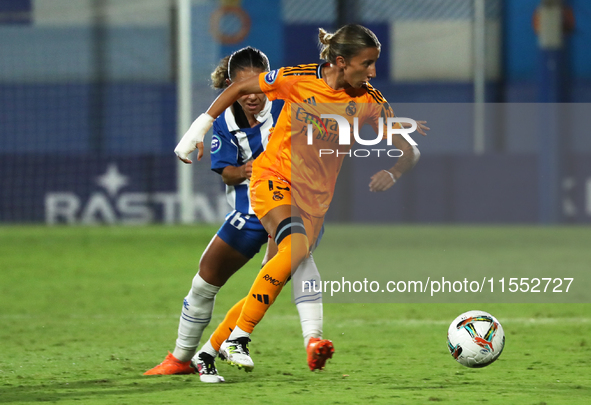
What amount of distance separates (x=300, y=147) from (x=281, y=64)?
1861 centimetres

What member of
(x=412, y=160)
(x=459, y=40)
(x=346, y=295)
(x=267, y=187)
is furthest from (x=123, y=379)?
(x=459, y=40)

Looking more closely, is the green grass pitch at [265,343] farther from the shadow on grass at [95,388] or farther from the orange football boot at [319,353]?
the orange football boot at [319,353]

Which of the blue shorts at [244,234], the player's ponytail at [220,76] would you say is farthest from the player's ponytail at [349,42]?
the blue shorts at [244,234]

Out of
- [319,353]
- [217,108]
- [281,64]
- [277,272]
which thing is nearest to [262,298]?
[277,272]

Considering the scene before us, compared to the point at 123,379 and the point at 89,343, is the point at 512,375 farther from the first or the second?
the point at 89,343

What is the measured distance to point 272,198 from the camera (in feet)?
14.3

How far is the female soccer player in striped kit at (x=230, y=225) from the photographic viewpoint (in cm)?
477

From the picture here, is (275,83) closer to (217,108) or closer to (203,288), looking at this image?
(217,108)

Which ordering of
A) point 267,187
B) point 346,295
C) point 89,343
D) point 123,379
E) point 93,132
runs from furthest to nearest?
point 93,132, point 346,295, point 89,343, point 123,379, point 267,187

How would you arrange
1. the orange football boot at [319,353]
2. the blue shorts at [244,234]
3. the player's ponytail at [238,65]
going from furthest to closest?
the player's ponytail at [238,65]
the blue shorts at [244,234]
the orange football boot at [319,353]

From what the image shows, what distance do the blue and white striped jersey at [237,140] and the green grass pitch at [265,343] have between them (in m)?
1.08

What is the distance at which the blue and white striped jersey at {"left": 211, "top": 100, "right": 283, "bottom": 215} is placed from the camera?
4934mm

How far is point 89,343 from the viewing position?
605 centimetres

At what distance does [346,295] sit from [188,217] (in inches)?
278
